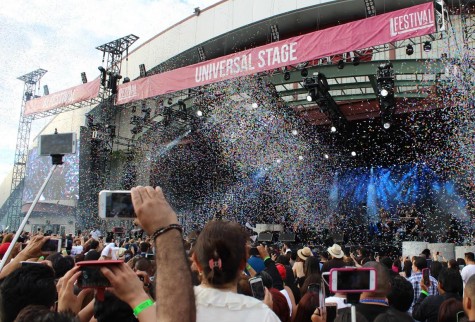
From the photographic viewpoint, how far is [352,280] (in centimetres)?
Result: 214

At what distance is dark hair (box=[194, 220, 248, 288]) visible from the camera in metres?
1.83

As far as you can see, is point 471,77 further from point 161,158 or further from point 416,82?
point 161,158

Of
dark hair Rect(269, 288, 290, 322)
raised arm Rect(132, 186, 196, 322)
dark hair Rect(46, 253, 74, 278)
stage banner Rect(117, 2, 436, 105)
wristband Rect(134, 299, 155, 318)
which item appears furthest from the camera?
stage banner Rect(117, 2, 436, 105)

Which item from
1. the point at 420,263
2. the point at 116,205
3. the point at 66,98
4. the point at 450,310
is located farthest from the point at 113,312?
the point at 66,98

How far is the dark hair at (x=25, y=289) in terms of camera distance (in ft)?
7.36

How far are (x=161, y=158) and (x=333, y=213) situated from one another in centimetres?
1039

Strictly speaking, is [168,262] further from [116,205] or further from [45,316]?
[45,316]

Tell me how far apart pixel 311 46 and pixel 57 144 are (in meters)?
8.93

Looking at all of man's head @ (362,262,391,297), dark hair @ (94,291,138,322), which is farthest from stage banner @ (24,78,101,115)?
dark hair @ (94,291,138,322)

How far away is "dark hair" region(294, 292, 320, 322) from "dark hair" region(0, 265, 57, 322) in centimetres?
199

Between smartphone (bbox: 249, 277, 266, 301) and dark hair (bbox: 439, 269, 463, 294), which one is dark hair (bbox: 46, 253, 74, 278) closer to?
smartphone (bbox: 249, 277, 266, 301)

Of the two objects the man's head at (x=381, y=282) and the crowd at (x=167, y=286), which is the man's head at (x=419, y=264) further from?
the man's head at (x=381, y=282)

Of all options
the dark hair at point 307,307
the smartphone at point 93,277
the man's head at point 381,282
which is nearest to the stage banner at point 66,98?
the dark hair at point 307,307

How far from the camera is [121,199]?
5.60 ft
